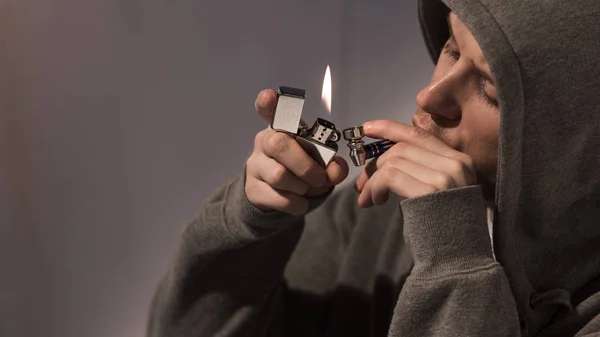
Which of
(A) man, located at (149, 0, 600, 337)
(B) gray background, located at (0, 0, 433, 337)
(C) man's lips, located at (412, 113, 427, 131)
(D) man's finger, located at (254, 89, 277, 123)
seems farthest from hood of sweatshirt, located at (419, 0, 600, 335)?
(B) gray background, located at (0, 0, 433, 337)

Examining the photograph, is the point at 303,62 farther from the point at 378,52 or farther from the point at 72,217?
the point at 72,217

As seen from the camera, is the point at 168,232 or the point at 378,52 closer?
the point at 168,232

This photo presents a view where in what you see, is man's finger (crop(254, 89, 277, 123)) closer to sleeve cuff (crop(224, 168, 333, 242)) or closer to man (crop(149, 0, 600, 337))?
man (crop(149, 0, 600, 337))

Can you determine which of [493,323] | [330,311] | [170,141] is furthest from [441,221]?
[170,141]

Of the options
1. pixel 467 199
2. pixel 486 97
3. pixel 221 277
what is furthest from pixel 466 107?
pixel 221 277

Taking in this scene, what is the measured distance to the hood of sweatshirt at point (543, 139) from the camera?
607 millimetres

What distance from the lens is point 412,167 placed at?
630mm

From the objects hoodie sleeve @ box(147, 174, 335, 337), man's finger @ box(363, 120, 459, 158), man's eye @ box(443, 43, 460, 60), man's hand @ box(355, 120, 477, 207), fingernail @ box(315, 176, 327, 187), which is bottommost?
hoodie sleeve @ box(147, 174, 335, 337)

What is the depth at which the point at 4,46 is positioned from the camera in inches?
29.4

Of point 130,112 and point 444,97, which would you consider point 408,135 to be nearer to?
point 444,97

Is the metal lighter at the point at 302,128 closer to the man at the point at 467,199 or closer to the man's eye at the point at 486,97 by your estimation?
the man at the point at 467,199

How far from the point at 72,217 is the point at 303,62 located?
0.46m

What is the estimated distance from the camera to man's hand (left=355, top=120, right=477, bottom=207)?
2.01 feet

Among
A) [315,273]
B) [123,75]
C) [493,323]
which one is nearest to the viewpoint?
[493,323]
